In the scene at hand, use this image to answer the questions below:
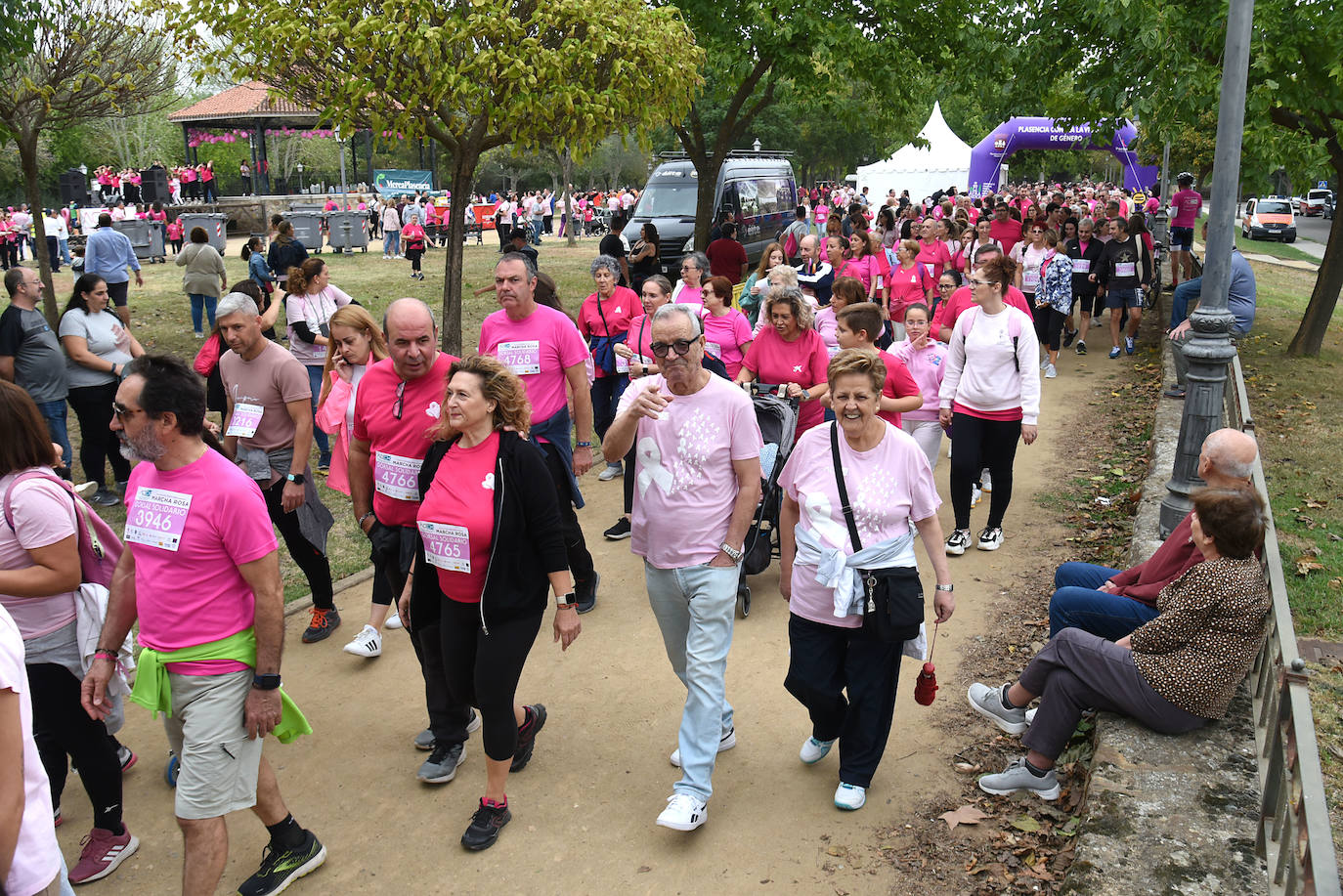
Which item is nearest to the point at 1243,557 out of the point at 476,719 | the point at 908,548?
the point at 908,548

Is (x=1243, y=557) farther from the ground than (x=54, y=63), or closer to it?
closer to it

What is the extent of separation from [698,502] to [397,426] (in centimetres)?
152

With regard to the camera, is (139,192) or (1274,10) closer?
(1274,10)

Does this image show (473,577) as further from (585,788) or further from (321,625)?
(321,625)

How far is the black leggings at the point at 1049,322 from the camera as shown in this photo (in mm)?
12825

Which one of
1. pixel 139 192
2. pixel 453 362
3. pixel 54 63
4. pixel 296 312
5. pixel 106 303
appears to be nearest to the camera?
pixel 453 362

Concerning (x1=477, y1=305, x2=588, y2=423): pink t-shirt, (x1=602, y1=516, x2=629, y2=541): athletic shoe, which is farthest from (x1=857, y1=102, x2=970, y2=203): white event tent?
(x1=477, y1=305, x2=588, y2=423): pink t-shirt

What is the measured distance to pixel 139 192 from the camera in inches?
1347

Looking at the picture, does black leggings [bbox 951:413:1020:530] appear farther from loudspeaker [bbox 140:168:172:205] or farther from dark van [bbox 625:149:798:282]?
loudspeaker [bbox 140:168:172:205]

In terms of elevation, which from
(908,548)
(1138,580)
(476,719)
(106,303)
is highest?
(106,303)

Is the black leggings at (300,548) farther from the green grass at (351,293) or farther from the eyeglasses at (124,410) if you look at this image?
the eyeglasses at (124,410)

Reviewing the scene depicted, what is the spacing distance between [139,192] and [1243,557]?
121ft

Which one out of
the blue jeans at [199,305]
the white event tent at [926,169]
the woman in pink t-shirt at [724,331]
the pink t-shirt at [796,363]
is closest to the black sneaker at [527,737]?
the pink t-shirt at [796,363]

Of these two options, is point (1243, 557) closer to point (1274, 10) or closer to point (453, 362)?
point (453, 362)
